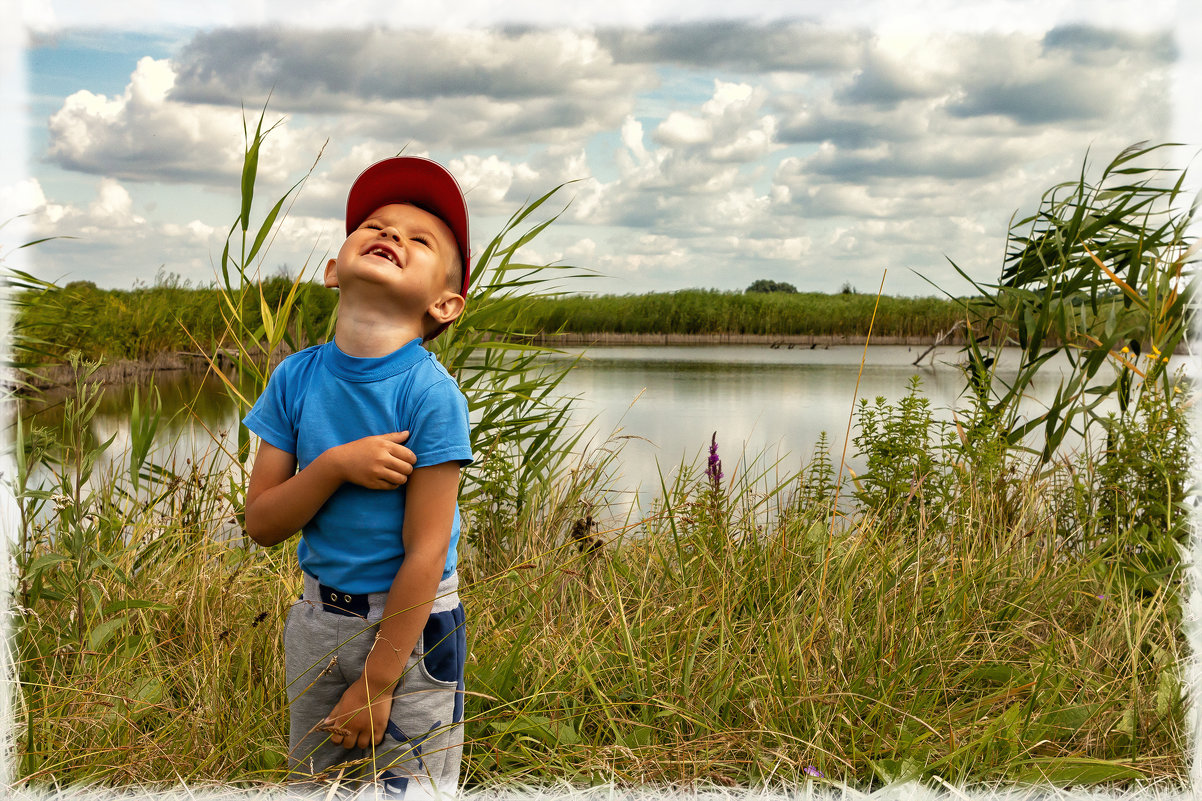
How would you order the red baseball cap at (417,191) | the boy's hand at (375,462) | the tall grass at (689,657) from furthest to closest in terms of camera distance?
the tall grass at (689,657) → the red baseball cap at (417,191) → the boy's hand at (375,462)

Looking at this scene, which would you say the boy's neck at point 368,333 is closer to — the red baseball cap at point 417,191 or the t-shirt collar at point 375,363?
the t-shirt collar at point 375,363

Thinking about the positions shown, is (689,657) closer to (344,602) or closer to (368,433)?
(344,602)

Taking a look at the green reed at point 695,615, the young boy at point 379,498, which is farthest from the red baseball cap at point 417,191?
the green reed at point 695,615

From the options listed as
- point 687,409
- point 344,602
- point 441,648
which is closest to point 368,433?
point 344,602

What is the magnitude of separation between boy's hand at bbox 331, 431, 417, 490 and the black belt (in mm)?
235

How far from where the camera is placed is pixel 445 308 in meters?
1.64

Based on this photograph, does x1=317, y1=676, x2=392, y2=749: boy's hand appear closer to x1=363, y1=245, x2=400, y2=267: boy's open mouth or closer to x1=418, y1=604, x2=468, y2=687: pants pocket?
x1=418, y1=604, x2=468, y2=687: pants pocket

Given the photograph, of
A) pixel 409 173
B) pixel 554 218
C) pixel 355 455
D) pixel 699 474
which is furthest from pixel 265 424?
pixel 699 474

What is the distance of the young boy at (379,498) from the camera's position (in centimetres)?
150

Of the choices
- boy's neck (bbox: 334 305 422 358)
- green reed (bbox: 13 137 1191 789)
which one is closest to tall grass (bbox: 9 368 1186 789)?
green reed (bbox: 13 137 1191 789)

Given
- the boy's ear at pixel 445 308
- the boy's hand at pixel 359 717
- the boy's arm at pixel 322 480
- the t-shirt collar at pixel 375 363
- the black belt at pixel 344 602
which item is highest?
the boy's ear at pixel 445 308

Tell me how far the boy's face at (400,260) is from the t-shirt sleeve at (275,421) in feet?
0.83

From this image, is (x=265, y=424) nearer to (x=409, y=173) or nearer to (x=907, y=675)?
(x=409, y=173)

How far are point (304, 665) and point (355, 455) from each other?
0.48 meters
